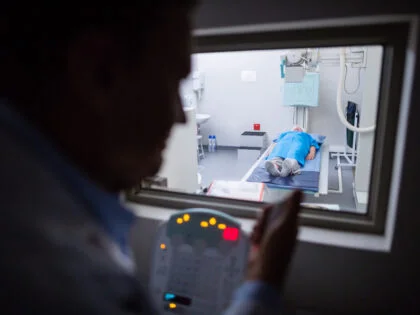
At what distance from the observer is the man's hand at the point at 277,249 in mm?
541

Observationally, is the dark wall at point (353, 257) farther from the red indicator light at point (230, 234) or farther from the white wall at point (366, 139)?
the white wall at point (366, 139)

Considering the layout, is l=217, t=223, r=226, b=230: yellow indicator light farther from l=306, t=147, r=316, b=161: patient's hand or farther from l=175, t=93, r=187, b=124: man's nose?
l=306, t=147, r=316, b=161: patient's hand

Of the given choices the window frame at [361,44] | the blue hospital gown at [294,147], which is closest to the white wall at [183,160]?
the window frame at [361,44]

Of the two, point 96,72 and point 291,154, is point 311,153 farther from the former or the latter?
point 96,72

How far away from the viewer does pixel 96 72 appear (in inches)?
14.0

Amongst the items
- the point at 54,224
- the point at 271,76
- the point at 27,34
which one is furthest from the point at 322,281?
the point at 271,76

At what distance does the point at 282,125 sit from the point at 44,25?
5.25 metres

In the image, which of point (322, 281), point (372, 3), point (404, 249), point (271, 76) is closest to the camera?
point (372, 3)

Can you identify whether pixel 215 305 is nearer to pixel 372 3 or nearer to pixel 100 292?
pixel 100 292

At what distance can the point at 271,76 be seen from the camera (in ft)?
17.2

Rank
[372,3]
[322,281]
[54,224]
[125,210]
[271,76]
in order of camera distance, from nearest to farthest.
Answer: [54,224] → [125,210] → [372,3] → [322,281] → [271,76]

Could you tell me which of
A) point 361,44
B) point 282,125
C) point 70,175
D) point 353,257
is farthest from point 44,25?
point 282,125

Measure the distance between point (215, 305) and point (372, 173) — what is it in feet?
2.25

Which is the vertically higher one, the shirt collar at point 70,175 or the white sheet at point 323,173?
the shirt collar at point 70,175
